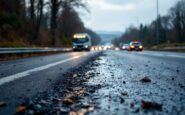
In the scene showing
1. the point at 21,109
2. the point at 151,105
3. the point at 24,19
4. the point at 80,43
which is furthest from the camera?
the point at 80,43

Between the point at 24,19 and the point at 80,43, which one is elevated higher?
the point at 24,19

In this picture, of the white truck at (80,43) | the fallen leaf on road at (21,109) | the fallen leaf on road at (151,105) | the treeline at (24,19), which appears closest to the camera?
the fallen leaf on road at (21,109)

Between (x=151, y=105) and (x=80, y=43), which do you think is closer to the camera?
(x=151, y=105)

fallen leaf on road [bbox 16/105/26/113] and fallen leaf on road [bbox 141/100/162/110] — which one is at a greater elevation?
fallen leaf on road [bbox 16/105/26/113]

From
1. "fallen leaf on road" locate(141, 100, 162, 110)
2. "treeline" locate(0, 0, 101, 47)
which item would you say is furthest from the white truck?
"fallen leaf on road" locate(141, 100, 162, 110)

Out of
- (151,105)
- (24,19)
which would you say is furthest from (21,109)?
(24,19)

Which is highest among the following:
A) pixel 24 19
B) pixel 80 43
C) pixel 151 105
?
pixel 24 19

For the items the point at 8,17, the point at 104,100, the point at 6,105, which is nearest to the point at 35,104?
the point at 6,105

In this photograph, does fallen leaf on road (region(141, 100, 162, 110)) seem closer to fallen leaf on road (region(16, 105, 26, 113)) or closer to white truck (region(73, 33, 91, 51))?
fallen leaf on road (region(16, 105, 26, 113))

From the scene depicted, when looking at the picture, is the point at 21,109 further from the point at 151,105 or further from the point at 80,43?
the point at 80,43

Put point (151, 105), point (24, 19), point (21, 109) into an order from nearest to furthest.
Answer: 1. point (21, 109)
2. point (151, 105)
3. point (24, 19)

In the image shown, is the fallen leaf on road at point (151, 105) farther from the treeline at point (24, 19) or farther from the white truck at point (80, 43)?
the white truck at point (80, 43)

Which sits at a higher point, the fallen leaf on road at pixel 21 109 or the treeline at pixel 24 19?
the treeline at pixel 24 19

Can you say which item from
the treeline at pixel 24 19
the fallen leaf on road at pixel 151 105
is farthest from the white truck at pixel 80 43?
the fallen leaf on road at pixel 151 105
